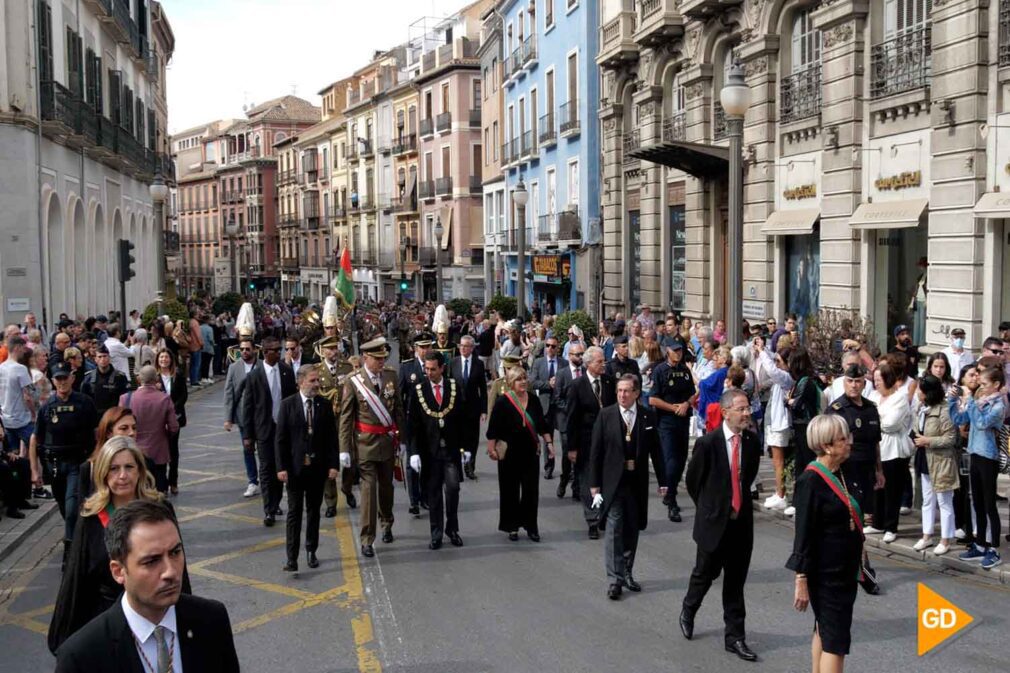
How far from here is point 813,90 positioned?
19.6 meters

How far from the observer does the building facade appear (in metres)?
22.1

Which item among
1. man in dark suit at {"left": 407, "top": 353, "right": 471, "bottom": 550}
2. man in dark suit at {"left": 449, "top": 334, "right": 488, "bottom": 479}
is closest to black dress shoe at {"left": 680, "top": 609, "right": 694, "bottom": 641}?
man in dark suit at {"left": 407, "top": 353, "right": 471, "bottom": 550}

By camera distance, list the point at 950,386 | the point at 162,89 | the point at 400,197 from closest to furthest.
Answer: the point at 950,386 → the point at 162,89 → the point at 400,197

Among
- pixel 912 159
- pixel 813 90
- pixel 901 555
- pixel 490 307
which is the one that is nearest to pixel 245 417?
pixel 901 555

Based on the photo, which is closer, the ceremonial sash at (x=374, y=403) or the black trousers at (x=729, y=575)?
the black trousers at (x=729, y=575)

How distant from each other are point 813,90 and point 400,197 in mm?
48952

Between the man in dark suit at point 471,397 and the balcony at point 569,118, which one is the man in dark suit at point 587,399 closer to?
the man in dark suit at point 471,397

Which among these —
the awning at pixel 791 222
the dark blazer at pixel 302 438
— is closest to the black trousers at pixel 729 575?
the dark blazer at pixel 302 438

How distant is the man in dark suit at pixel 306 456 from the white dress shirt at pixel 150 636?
5673 millimetres

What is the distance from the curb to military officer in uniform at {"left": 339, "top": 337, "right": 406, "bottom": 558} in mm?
3349

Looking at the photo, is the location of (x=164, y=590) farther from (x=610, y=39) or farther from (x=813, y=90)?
(x=610, y=39)

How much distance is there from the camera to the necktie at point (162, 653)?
3389 mm

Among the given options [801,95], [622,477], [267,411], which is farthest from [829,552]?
[801,95]

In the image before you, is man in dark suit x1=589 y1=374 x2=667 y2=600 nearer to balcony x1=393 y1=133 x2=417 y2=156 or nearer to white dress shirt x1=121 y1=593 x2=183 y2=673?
white dress shirt x1=121 y1=593 x2=183 y2=673
